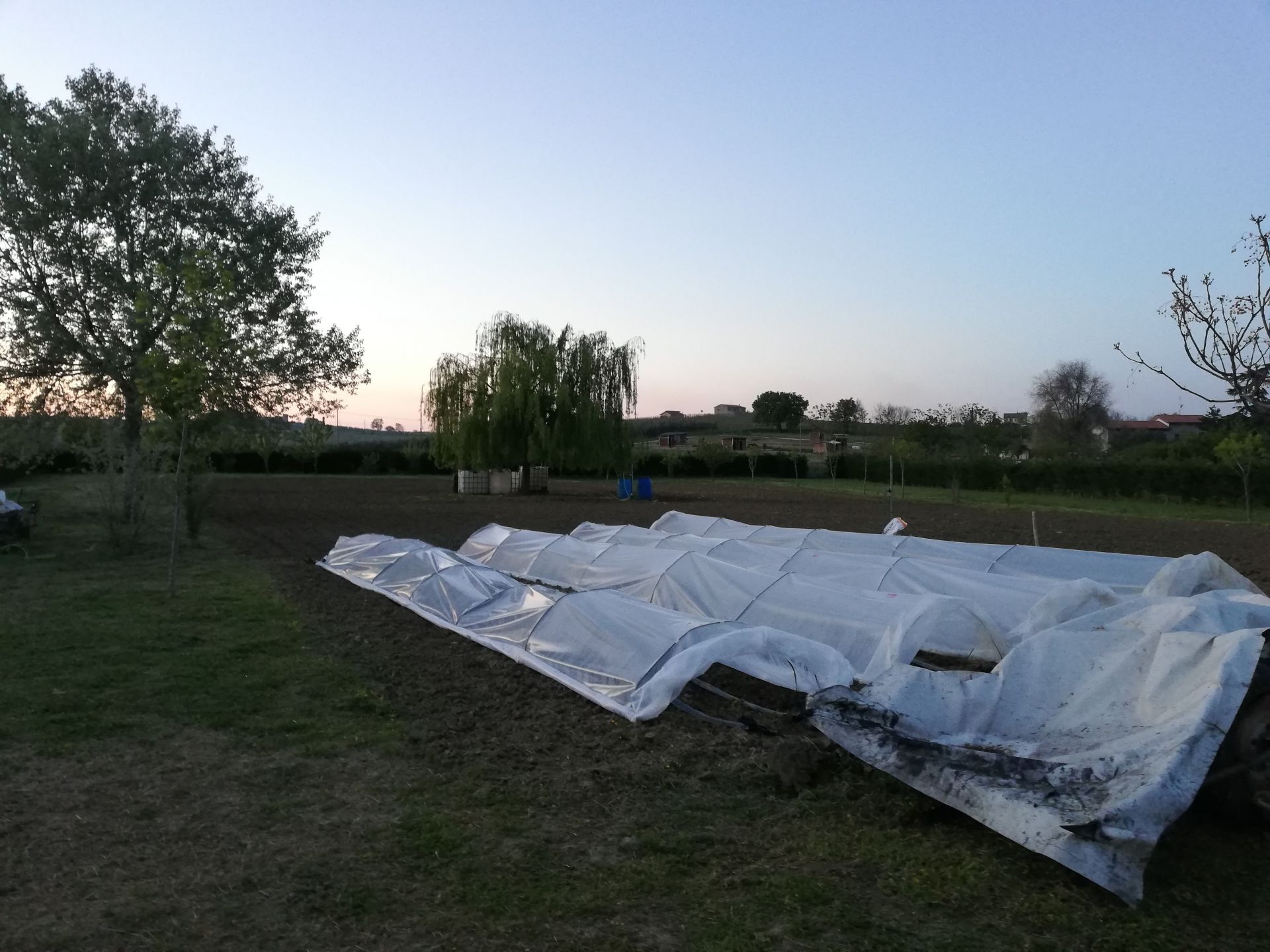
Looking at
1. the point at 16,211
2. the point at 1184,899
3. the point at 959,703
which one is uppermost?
Answer: the point at 16,211

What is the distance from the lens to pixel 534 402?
3064 centimetres

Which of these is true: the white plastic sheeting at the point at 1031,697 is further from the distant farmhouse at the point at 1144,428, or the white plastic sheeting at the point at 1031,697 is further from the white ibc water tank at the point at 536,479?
the distant farmhouse at the point at 1144,428

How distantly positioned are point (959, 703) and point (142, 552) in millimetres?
13907

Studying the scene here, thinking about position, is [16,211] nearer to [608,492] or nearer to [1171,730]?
[1171,730]

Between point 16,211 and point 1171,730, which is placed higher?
point 16,211

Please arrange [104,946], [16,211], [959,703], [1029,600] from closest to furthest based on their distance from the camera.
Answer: [104,946], [959,703], [1029,600], [16,211]

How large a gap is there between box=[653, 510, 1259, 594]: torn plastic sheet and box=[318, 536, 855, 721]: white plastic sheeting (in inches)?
189

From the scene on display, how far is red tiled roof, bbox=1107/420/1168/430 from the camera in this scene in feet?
232

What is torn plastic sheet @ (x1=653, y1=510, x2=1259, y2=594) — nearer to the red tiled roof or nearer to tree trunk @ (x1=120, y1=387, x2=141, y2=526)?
tree trunk @ (x1=120, y1=387, x2=141, y2=526)

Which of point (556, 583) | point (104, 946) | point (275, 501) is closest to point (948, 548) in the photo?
point (556, 583)

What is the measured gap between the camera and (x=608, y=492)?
1453 inches

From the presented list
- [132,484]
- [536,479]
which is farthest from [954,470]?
Answer: [132,484]

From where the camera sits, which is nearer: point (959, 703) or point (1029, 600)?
point (959, 703)

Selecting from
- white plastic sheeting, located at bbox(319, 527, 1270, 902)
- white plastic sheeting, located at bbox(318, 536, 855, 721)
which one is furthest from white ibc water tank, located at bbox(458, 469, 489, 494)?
white plastic sheeting, located at bbox(319, 527, 1270, 902)
